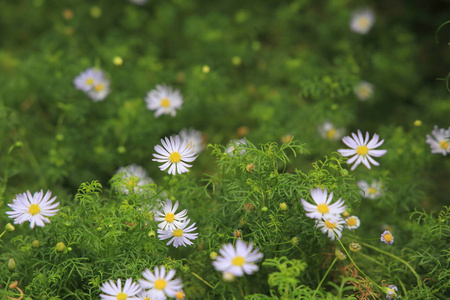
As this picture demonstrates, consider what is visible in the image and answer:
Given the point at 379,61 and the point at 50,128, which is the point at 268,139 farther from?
the point at 50,128

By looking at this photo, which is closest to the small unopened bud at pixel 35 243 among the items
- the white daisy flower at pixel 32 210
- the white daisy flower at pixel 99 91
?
the white daisy flower at pixel 32 210

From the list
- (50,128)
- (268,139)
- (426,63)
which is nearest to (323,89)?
(268,139)

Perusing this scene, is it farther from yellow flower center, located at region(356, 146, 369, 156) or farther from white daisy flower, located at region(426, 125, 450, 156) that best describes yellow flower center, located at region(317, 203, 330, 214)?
white daisy flower, located at region(426, 125, 450, 156)

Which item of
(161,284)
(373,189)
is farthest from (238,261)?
(373,189)

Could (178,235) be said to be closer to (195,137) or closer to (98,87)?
(195,137)

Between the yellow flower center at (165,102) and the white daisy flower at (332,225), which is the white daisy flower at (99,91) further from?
the white daisy flower at (332,225)
